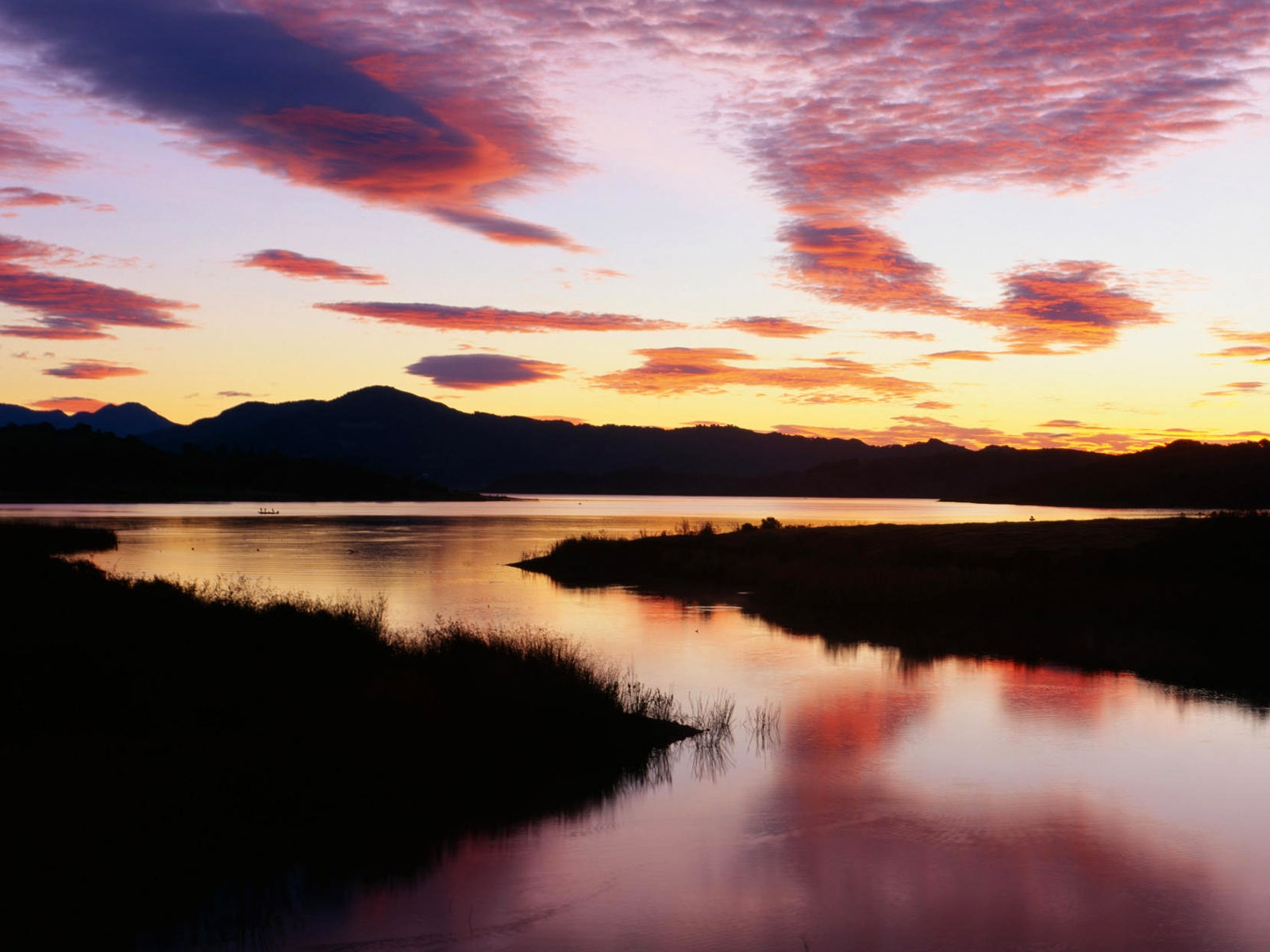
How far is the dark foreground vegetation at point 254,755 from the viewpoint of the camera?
12.1m

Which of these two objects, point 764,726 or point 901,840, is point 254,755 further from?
point 764,726

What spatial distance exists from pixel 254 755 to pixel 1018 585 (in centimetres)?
3375

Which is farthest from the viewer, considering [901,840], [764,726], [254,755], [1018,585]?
[1018,585]

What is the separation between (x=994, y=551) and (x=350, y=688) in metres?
39.3

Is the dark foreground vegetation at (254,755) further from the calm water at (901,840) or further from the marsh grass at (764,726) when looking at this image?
the marsh grass at (764,726)

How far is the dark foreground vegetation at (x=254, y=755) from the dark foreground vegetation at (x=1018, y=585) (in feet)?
51.6

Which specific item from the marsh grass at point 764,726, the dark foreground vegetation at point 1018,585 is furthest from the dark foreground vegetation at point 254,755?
the dark foreground vegetation at point 1018,585

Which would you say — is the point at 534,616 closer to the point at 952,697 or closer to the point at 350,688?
the point at 952,697

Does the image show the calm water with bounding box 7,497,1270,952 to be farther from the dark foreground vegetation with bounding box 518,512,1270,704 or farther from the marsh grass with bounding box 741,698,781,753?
the dark foreground vegetation with bounding box 518,512,1270,704

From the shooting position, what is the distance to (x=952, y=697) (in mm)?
25844

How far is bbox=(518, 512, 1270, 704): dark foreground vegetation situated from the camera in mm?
32406

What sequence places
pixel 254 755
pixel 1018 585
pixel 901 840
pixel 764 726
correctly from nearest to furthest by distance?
pixel 901 840
pixel 254 755
pixel 764 726
pixel 1018 585

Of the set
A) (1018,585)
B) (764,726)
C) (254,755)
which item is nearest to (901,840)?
(764,726)

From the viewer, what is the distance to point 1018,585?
4203 centimetres
